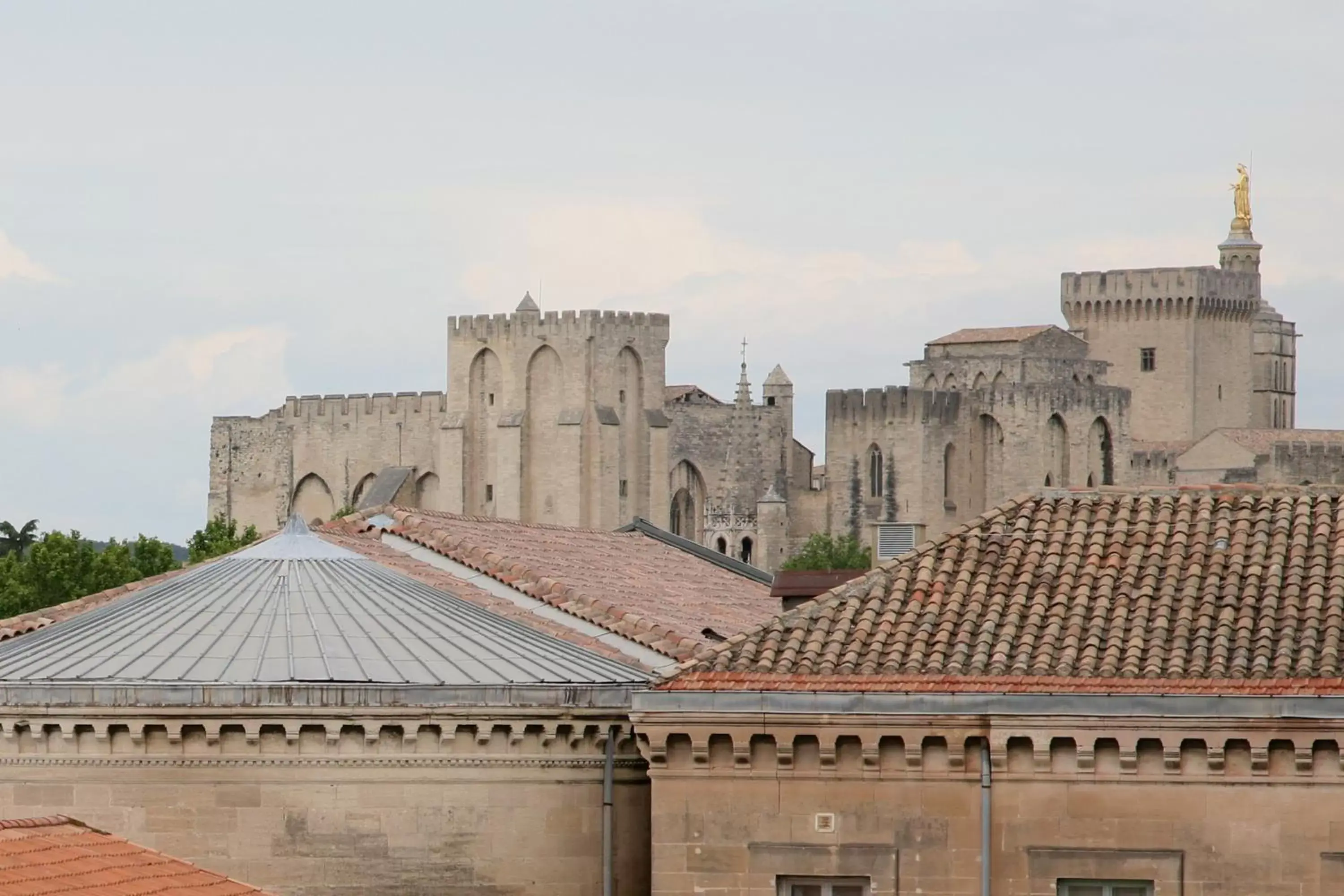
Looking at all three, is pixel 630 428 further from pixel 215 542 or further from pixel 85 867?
pixel 85 867

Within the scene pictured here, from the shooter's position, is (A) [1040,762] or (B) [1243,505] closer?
(A) [1040,762]

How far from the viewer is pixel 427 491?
408ft

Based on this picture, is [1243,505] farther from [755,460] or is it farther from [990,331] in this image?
[990,331]

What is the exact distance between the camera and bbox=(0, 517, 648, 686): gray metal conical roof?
22.2 metres

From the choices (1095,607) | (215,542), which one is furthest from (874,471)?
(1095,607)

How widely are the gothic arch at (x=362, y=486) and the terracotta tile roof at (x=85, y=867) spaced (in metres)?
106

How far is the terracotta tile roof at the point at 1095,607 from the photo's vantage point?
20438 millimetres

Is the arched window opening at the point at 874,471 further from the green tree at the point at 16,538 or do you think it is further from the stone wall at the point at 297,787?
the stone wall at the point at 297,787

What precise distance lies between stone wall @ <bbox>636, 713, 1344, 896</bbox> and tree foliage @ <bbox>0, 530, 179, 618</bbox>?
2000 inches

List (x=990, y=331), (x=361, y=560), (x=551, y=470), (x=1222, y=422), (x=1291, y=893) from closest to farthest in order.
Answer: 1. (x=1291, y=893)
2. (x=361, y=560)
3. (x=551, y=470)
4. (x=990, y=331)
5. (x=1222, y=422)

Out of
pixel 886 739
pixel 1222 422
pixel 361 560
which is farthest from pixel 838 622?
pixel 1222 422

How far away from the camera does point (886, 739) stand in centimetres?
2055

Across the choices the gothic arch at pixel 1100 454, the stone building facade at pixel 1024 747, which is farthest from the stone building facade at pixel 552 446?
the stone building facade at pixel 1024 747

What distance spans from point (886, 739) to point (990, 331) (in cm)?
11755
